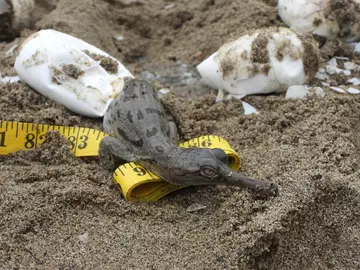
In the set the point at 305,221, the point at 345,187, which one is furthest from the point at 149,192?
the point at 345,187

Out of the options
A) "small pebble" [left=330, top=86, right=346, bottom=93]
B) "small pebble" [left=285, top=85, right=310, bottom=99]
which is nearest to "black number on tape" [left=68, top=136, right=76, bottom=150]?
"small pebble" [left=285, top=85, right=310, bottom=99]

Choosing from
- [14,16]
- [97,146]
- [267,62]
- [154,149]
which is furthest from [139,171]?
[14,16]

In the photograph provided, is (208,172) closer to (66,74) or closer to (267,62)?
(267,62)

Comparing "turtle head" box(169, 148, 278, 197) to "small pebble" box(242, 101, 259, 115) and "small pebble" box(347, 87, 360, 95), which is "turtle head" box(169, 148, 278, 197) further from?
"small pebble" box(347, 87, 360, 95)

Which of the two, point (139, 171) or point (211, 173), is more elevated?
point (211, 173)

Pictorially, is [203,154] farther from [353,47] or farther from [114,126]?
[353,47]

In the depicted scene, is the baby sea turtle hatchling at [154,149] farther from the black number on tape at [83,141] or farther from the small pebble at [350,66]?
the small pebble at [350,66]

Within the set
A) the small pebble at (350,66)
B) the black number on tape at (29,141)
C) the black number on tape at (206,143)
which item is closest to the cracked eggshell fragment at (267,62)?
the small pebble at (350,66)

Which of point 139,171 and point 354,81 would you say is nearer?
point 139,171
